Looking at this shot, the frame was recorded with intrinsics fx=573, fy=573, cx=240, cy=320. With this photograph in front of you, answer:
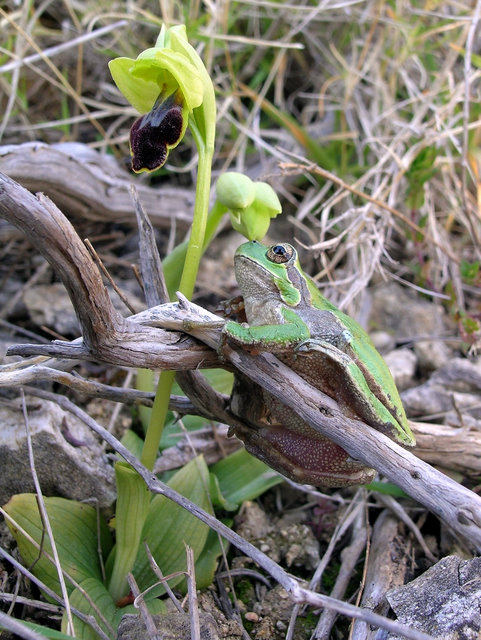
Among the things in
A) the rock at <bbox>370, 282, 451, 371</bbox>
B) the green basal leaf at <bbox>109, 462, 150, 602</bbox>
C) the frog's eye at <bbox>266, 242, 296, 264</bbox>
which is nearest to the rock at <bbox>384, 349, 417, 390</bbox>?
the rock at <bbox>370, 282, 451, 371</bbox>

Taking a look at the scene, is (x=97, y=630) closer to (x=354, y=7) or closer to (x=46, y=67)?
(x=46, y=67)

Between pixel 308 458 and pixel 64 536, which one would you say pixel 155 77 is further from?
pixel 64 536

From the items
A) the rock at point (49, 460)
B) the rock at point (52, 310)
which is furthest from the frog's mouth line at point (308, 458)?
the rock at point (52, 310)

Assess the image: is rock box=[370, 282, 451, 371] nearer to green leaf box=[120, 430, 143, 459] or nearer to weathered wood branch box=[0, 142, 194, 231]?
weathered wood branch box=[0, 142, 194, 231]

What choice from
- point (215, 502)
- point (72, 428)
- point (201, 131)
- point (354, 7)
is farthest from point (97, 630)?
point (354, 7)

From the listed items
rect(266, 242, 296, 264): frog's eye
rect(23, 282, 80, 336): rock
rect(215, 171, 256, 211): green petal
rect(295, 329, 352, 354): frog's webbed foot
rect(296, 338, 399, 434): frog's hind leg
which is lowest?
rect(23, 282, 80, 336): rock

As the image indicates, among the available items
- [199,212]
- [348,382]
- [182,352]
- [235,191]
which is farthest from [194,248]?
[348,382]
